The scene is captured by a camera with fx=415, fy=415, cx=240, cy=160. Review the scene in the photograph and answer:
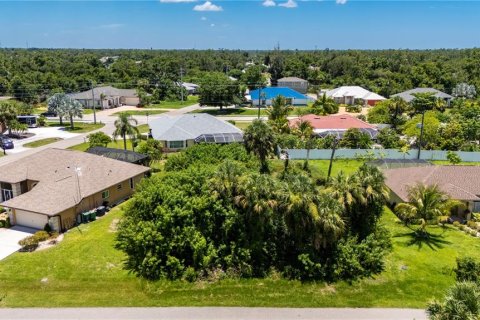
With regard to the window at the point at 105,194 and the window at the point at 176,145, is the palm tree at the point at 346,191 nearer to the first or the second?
the window at the point at 105,194

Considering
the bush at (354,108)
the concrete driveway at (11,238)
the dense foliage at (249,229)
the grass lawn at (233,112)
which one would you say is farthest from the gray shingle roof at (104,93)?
the dense foliage at (249,229)

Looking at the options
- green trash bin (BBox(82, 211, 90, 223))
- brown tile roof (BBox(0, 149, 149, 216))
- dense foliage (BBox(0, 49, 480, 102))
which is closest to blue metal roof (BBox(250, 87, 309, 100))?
dense foliage (BBox(0, 49, 480, 102))

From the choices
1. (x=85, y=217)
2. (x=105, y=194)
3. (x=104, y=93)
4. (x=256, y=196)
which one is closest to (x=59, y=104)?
(x=104, y=93)

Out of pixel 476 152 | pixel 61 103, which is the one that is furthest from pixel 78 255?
pixel 61 103

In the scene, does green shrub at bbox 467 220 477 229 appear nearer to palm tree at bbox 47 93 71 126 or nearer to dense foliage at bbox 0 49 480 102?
palm tree at bbox 47 93 71 126

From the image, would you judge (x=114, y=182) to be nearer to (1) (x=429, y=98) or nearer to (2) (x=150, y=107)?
(1) (x=429, y=98)
